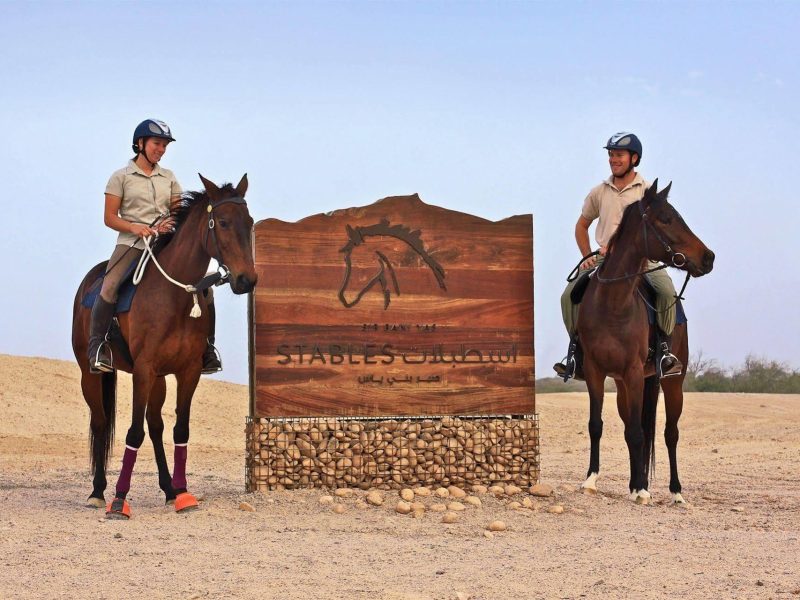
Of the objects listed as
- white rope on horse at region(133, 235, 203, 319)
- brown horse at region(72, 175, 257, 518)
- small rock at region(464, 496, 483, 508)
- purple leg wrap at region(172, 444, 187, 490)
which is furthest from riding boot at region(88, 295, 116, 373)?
small rock at region(464, 496, 483, 508)

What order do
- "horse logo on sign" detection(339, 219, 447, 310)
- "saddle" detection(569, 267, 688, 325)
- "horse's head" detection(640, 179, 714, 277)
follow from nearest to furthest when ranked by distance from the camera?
1. "horse's head" detection(640, 179, 714, 277)
2. "horse logo on sign" detection(339, 219, 447, 310)
3. "saddle" detection(569, 267, 688, 325)

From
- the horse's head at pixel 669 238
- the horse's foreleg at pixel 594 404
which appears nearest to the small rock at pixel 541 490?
the horse's foreleg at pixel 594 404

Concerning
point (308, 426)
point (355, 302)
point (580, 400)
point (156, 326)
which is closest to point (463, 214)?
point (355, 302)

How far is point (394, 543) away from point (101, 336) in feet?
10.4

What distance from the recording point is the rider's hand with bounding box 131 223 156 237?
872 centimetres

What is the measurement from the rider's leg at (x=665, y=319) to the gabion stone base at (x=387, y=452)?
1433mm

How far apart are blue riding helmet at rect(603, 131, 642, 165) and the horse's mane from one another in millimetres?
3882

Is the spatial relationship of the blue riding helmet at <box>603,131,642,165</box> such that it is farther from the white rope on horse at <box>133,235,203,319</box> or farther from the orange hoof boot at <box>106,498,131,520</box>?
the orange hoof boot at <box>106,498,131,520</box>

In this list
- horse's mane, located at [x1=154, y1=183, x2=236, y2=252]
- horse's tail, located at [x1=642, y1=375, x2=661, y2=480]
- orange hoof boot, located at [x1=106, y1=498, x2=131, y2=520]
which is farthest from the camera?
horse's tail, located at [x1=642, y1=375, x2=661, y2=480]

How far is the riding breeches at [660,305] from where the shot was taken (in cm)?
988

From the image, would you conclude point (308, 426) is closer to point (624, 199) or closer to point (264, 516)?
point (264, 516)

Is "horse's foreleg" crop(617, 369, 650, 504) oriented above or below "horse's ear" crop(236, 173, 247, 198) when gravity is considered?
below

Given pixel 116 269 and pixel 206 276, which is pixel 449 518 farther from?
pixel 116 269

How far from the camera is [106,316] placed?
880 cm
